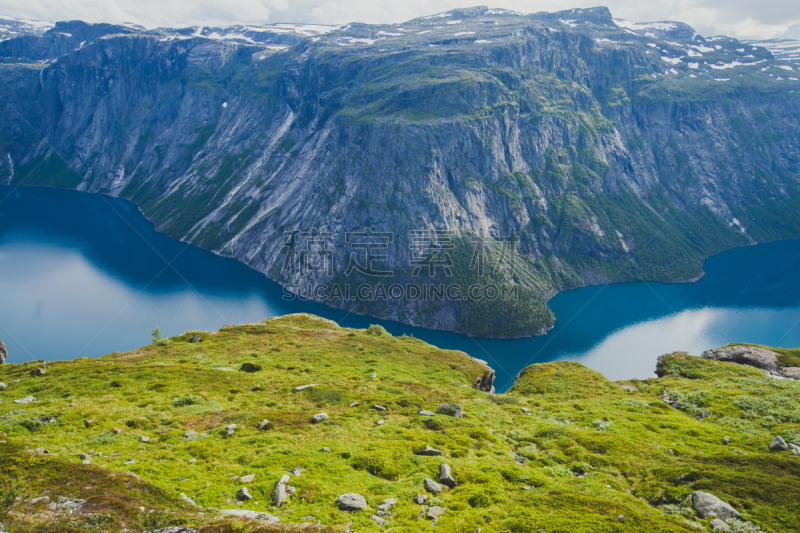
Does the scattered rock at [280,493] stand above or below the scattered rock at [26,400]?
above

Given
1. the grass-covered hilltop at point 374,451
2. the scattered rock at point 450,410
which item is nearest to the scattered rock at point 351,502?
the grass-covered hilltop at point 374,451

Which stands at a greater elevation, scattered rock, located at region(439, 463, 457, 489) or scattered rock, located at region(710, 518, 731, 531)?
scattered rock, located at region(710, 518, 731, 531)

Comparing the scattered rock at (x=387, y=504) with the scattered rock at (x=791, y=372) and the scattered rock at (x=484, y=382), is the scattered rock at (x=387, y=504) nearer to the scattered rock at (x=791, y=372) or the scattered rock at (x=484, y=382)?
the scattered rock at (x=484, y=382)

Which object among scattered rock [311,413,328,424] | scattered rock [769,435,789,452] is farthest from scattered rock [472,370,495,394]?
scattered rock [769,435,789,452]

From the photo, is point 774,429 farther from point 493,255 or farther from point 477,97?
point 477,97

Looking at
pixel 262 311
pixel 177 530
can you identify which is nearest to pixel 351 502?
pixel 177 530

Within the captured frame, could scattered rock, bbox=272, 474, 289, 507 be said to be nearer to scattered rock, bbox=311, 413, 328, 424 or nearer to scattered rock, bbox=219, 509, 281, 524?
scattered rock, bbox=219, 509, 281, 524

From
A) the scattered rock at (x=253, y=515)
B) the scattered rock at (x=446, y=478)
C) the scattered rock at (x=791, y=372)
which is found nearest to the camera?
the scattered rock at (x=253, y=515)
